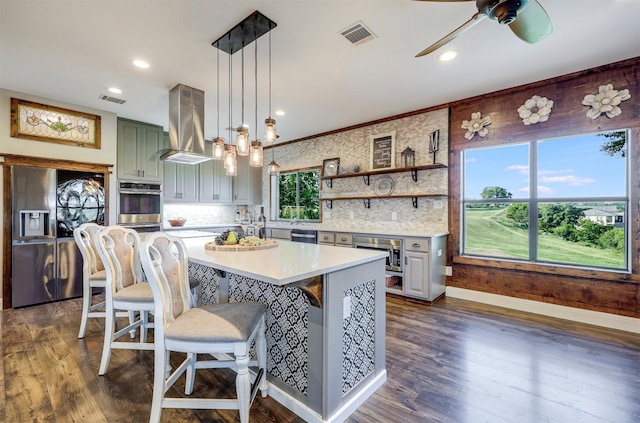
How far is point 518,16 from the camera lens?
179 cm

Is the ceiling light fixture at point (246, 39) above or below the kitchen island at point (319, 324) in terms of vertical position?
above

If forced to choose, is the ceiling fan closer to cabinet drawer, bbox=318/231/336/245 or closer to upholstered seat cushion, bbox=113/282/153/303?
upholstered seat cushion, bbox=113/282/153/303

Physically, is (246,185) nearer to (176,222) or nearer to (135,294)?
(176,222)

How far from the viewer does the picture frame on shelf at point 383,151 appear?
450 cm

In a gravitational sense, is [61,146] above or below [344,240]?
above

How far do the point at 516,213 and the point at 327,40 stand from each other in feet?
10.1

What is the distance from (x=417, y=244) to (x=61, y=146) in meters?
4.94

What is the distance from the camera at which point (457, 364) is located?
225cm

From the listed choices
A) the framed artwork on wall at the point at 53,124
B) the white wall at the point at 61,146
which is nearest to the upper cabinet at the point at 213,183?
the white wall at the point at 61,146

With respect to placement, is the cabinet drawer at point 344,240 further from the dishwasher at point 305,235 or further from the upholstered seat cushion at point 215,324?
the upholstered seat cushion at point 215,324

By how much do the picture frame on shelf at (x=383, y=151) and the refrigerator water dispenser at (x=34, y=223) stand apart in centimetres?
455

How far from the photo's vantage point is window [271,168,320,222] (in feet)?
18.9

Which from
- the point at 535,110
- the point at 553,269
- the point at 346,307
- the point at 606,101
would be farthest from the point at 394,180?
the point at 346,307

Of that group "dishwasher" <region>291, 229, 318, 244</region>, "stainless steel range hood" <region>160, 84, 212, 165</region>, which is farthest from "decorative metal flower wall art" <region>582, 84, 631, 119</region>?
"stainless steel range hood" <region>160, 84, 212, 165</region>
